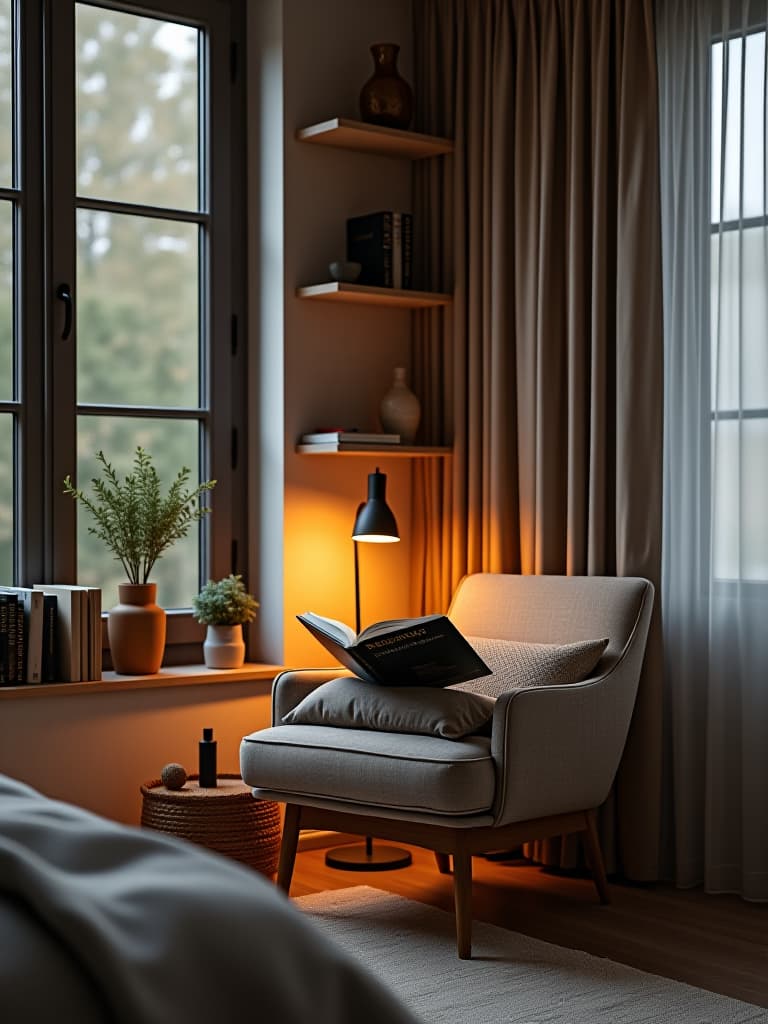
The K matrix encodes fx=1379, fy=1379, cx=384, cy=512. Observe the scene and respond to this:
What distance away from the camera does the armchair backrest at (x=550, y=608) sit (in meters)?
3.68

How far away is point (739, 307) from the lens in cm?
366

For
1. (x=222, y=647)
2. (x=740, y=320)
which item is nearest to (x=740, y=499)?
(x=740, y=320)

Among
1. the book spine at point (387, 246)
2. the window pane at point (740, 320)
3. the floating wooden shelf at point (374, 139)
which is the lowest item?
the window pane at point (740, 320)

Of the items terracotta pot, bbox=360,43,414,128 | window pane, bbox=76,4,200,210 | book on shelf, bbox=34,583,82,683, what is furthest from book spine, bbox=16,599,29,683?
terracotta pot, bbox=360,43,414,128

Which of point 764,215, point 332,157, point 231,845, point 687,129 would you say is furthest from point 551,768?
point 332,157

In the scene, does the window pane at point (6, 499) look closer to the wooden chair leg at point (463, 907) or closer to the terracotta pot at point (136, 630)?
the terracotta pot at point (136, 630)

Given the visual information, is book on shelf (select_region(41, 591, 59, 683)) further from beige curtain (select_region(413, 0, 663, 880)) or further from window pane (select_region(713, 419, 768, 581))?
window pane (select_region(713, 419, 768, 581))

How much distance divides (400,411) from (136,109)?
3.98 ft

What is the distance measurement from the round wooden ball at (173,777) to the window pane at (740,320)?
1.74 m

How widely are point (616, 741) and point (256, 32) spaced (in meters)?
2.46

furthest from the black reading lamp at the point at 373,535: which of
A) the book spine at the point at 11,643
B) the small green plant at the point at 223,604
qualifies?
the book spine at the point at 11,643

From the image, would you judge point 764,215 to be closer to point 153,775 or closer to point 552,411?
point 552,411

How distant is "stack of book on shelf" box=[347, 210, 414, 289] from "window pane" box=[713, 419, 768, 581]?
3.88 ft

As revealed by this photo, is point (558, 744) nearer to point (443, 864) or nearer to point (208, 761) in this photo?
point (443, 864)
